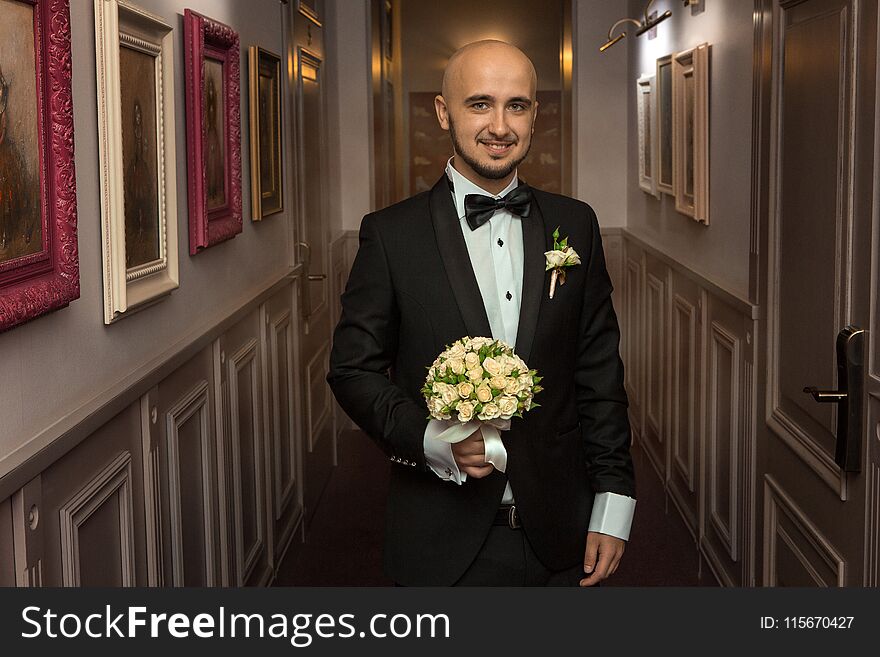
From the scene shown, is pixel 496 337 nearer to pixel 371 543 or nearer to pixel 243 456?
pixel 243 456

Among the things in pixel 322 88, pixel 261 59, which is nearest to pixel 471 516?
pixel 261 59

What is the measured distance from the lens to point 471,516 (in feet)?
7.43

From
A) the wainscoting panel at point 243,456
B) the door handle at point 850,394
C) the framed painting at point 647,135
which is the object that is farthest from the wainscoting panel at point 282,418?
the door handle at point 850,394

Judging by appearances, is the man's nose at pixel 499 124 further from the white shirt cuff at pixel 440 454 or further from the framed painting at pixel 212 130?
the framed painting at pixel 212 130

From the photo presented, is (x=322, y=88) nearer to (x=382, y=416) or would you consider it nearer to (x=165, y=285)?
(x=165, y=285)

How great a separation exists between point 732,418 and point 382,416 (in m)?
2.42

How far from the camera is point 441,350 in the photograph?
2.27m

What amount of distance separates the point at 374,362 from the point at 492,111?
0.54 meters

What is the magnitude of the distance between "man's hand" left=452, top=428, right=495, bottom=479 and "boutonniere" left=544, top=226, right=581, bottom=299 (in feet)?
1.23

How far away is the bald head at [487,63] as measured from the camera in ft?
7.12

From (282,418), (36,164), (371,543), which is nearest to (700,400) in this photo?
(371,543)

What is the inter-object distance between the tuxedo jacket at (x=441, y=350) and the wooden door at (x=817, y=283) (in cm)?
66

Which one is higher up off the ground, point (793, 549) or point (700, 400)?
point (700, 400)

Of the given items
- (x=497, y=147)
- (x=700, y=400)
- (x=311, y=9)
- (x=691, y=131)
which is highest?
(x=311, y=9)
